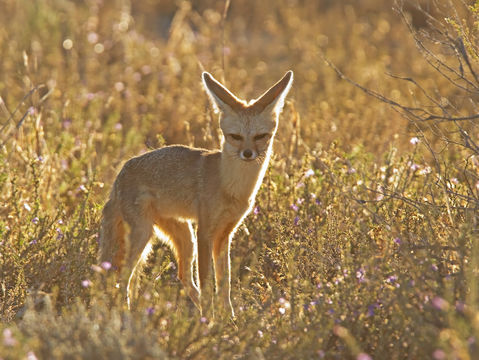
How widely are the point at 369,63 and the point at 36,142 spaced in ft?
24.7

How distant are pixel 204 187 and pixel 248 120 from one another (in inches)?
21.7

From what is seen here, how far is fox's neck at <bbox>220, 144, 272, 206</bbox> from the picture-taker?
5.00 meters

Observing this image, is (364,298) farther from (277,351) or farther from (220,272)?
(220,272)

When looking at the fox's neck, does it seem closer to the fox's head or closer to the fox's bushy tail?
the fox's head

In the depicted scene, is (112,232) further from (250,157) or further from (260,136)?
(260,136)

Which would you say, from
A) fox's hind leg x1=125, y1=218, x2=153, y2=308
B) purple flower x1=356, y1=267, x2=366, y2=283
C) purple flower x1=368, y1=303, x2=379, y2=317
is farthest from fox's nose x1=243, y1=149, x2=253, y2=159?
purple flower x1=368, y1=303, x2=379, y2=317

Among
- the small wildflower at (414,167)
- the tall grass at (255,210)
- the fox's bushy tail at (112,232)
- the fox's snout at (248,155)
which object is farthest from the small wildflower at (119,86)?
the small wildflower at (414,167)

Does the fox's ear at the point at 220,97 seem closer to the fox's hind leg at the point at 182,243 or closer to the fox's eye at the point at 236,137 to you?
the fox's eye at the point at 236,137

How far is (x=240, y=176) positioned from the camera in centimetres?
500

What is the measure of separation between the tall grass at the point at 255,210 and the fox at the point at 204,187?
183 mm

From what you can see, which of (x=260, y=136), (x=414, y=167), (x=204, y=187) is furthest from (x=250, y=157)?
(x=414, y=167)

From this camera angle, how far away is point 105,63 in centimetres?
1091

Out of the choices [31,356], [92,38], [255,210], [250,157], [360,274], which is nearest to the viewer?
[31,356]

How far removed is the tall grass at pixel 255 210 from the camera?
10.5 feet
